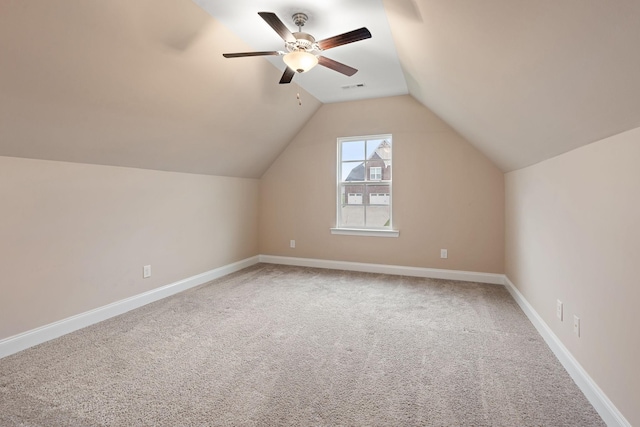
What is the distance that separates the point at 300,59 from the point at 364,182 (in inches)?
104

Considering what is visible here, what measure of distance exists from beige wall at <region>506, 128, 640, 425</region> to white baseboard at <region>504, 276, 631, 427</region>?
0.04 meters

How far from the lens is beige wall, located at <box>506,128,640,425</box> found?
55.0 inches

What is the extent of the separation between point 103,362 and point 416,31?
3.11 meters

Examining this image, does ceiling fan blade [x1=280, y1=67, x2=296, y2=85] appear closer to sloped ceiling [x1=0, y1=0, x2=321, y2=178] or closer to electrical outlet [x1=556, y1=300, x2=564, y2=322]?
sloped ceiling [x1=0, y1=0, x2=321, y2=178]

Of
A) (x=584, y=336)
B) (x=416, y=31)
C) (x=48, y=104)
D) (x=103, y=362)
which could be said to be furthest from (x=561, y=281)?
(x=48, y=104)

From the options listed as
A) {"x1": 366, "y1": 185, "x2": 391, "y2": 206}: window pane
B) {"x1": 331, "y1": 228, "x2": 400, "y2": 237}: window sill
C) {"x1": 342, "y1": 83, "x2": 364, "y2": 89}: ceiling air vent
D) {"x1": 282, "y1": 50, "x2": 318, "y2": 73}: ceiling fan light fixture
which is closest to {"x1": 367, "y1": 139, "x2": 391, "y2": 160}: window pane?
{"x1": 366, "y1": 185, "x2": 391, "y2": 206}: window pane

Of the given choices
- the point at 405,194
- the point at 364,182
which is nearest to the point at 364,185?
the point at 364,182

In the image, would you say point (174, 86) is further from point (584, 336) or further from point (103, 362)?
point (584, 336)

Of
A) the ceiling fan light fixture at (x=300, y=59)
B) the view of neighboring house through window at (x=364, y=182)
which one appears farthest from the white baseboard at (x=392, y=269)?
the ceiling fan light fixture at (x=300, y=59)

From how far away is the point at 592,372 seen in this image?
1738 mm

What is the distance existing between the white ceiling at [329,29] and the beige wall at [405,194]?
805mm

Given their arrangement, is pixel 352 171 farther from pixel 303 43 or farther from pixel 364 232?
pixel 303 43

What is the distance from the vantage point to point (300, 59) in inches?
Answer: 89.5

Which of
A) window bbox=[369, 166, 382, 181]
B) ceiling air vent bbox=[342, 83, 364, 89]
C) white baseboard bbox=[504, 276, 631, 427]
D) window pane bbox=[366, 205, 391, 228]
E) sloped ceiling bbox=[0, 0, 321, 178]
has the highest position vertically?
ceiling air vent bbox=[342, 83, 364, 89]
